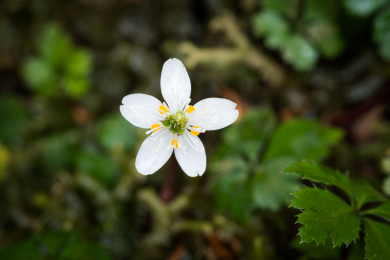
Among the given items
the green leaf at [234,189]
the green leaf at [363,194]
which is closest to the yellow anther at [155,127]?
the green leaf at [234,189]

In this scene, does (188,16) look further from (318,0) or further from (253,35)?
(318,0)

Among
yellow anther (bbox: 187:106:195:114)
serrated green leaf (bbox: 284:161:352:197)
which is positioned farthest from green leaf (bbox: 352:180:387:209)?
A: yellow anther (bbox: 187:106:195:114)

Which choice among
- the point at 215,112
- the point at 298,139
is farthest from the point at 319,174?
the point at 298,139

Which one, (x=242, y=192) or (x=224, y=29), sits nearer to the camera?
(x=242, y=192)

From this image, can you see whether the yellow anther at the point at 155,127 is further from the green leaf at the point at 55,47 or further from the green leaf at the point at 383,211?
the green leaf at the point at 55,47

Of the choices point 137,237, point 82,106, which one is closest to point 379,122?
point 137,237
